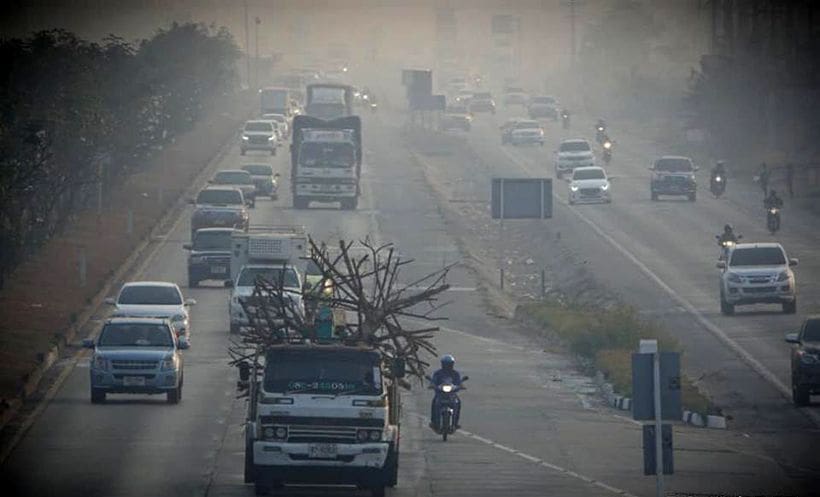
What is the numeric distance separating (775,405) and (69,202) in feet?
115

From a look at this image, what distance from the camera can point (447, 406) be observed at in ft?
104

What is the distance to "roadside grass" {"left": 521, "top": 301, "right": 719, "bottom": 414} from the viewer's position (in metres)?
39.4

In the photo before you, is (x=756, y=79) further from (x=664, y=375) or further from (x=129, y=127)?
(x=664, y=375)

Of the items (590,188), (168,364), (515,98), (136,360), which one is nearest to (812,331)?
(168,364)

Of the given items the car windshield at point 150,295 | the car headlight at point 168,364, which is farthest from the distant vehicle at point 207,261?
the car headlight at point 168,364

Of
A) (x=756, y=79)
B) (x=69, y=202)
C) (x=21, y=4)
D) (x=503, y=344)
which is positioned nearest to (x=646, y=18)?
(x=756, y=79)

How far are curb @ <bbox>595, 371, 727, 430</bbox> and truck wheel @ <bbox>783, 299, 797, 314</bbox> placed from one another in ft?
35.6

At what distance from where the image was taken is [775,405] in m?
37.8

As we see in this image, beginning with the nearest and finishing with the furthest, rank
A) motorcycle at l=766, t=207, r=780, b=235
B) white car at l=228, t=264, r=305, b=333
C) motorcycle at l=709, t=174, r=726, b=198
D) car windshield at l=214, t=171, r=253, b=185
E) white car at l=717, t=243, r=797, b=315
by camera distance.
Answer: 1. white car at l=228, t=264, r=305, b=333
2. white car at l=717, t=243, r=797, b=315
3. motorcycle at l=766, t=207, r=780, b=235
4. car windshield at l=214, t=171, r=253, b=185
5. motorcycle at l=709, t=174, r=726, b=198

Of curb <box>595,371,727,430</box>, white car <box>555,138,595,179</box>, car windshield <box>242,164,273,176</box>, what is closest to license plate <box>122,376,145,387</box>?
curb <box>595,371,727,430</box>

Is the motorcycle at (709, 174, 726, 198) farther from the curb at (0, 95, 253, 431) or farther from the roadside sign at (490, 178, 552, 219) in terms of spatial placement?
the roadside sign at (490, 178, 552, 219)

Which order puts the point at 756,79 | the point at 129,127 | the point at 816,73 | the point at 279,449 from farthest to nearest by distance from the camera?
the point at 756,79 < the point at 816,73 < the point at 129,127 < the point at 279,449

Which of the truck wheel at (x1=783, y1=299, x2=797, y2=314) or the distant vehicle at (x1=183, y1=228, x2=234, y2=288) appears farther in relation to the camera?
the distant vehicle at (x1=183, y1=228, x2=234, y2=288)

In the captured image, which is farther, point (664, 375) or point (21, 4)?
point (21, 4)
